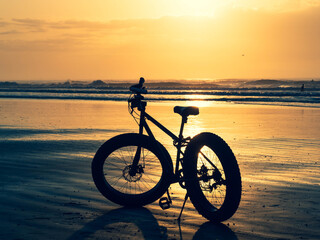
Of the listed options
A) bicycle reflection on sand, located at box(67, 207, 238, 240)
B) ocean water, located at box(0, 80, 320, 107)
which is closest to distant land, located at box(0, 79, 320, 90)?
ocean water, located at box(0, 80, 320, 107)

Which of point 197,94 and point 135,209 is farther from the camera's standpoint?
point 197,94

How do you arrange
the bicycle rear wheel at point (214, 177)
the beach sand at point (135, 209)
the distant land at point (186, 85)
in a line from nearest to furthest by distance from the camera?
the beach sand at point (135, 209)
the bicycle rear wheel at point (214, 177)
the distant land at point (186, 85)

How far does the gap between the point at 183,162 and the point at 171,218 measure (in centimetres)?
73

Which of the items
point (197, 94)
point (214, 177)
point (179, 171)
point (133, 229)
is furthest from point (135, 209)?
point (197, 94)

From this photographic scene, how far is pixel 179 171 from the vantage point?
5.59m

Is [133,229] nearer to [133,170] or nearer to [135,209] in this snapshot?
[135,209]

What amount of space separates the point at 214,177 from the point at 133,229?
1.15 meters

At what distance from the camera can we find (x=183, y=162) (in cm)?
550

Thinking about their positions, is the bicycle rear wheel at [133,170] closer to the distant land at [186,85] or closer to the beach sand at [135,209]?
the beach sand at [135,209]

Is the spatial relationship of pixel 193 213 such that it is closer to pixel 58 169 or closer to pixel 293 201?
pixel 293 201

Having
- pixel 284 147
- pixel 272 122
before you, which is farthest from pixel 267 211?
pixel 272 122

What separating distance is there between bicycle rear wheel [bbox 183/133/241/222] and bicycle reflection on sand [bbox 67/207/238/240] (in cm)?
19

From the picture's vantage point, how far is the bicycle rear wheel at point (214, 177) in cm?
494

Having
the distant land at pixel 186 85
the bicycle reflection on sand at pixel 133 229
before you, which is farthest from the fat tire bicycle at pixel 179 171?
the distant land at pixel 186 85
